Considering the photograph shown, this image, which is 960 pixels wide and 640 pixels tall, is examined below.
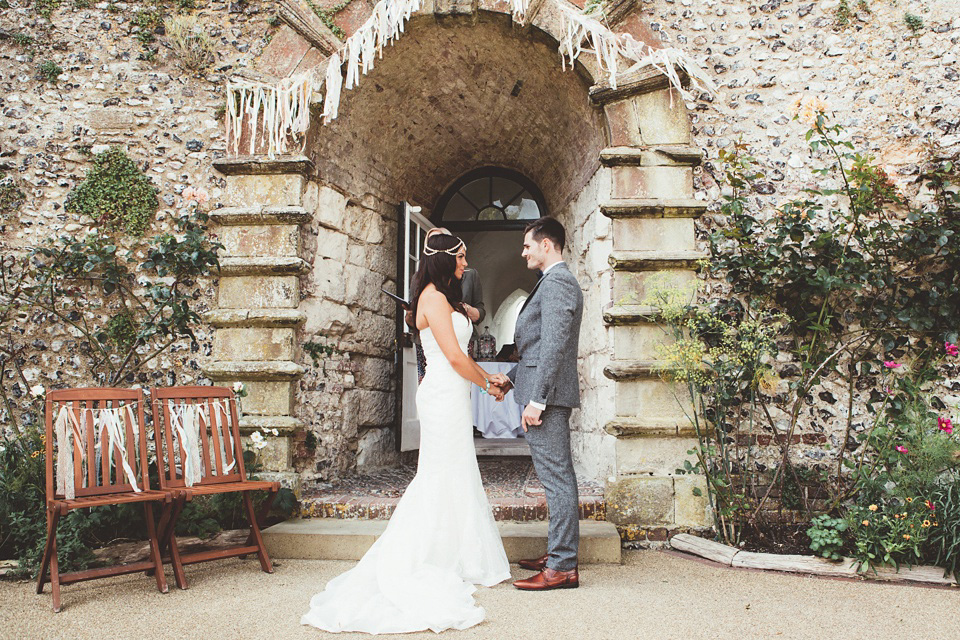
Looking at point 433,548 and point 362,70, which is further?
point 362,70

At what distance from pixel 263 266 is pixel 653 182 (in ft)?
9.11

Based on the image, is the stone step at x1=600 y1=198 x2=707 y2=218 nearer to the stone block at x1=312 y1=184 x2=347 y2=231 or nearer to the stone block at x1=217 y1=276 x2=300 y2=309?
the stone block at x1=312 y1=184 x2=347 y2=231

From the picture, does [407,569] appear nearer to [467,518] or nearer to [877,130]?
[467,518]

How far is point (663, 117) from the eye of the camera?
4430 mm

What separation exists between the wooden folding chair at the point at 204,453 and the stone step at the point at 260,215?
4.31ft

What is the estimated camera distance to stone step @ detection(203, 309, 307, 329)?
450 cm

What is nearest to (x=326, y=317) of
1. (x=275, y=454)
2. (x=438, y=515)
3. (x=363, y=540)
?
(x=275, y=454)

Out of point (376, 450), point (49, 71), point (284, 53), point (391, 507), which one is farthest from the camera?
point (376, 450)

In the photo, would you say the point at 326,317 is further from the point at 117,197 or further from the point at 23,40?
the point at 23,40

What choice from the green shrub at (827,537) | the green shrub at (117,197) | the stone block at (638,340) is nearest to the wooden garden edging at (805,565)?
the green shrub at (827,537)

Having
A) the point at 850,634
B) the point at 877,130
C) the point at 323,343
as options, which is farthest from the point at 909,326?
the point at 323,343

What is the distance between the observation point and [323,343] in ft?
16.3

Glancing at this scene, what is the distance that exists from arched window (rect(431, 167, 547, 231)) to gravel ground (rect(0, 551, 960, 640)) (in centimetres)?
412

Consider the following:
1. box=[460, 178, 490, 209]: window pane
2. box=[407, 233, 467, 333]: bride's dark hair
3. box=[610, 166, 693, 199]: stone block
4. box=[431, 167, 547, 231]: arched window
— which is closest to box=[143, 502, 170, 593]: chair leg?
box=[407, 233, 467, 333]: bride's dark hair
